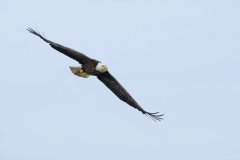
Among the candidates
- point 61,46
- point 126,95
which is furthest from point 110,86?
point 61,46

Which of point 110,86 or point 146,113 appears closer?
point 146,113

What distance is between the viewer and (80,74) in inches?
997

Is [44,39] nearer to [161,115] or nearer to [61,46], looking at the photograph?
[61,46]

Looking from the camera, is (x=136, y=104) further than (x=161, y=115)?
Yes

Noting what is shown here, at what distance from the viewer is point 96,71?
25.5 meters

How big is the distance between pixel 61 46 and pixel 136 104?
2.73m

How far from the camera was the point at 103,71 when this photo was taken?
83.6 feet

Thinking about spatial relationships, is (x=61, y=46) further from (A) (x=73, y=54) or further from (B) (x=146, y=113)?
(B) (x=146, y=113)

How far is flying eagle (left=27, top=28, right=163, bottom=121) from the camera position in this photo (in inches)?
986

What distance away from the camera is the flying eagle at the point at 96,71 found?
986 inches

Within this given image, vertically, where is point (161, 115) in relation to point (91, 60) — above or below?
below

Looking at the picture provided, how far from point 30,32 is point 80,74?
2.07 m

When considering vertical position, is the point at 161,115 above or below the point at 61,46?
below

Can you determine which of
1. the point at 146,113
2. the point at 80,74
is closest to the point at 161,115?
the point at 146,113
